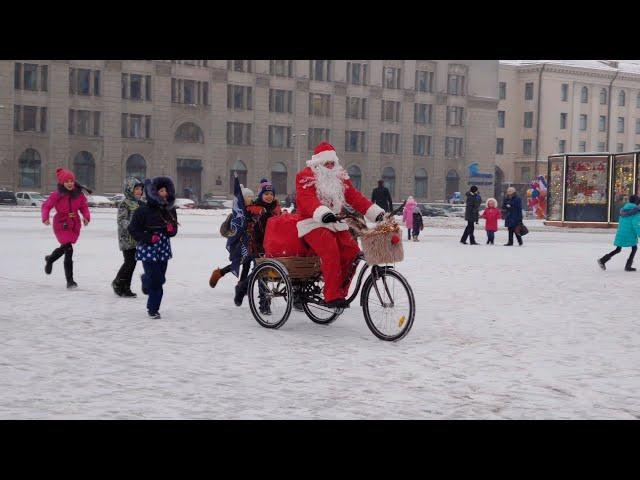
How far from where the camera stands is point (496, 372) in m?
6.47

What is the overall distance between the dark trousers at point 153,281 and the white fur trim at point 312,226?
1610 millimetres

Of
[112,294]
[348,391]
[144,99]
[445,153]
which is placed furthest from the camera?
[445,153]

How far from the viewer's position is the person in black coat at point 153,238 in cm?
905

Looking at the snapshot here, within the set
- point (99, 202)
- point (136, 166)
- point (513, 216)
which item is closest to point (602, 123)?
point (136, 166)

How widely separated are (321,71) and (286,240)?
227 ft

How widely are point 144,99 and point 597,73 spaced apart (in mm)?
47144

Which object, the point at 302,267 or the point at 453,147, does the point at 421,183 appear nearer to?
the point at 453,147

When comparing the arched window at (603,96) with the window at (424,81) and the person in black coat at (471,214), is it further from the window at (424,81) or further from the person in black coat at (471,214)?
the person in black coat at (471,214)

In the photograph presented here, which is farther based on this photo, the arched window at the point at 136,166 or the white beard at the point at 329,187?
the arched window at the point at 136,166

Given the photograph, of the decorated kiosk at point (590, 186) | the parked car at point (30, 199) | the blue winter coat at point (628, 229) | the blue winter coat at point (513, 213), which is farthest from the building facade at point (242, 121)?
the blue winter coat at point (628, 229)

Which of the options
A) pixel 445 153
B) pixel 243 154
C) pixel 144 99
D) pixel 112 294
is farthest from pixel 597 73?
pixel 112 294

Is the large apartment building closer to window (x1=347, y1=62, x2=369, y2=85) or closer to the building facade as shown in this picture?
the building facade

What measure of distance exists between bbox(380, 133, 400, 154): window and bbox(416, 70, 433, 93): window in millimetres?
4949
